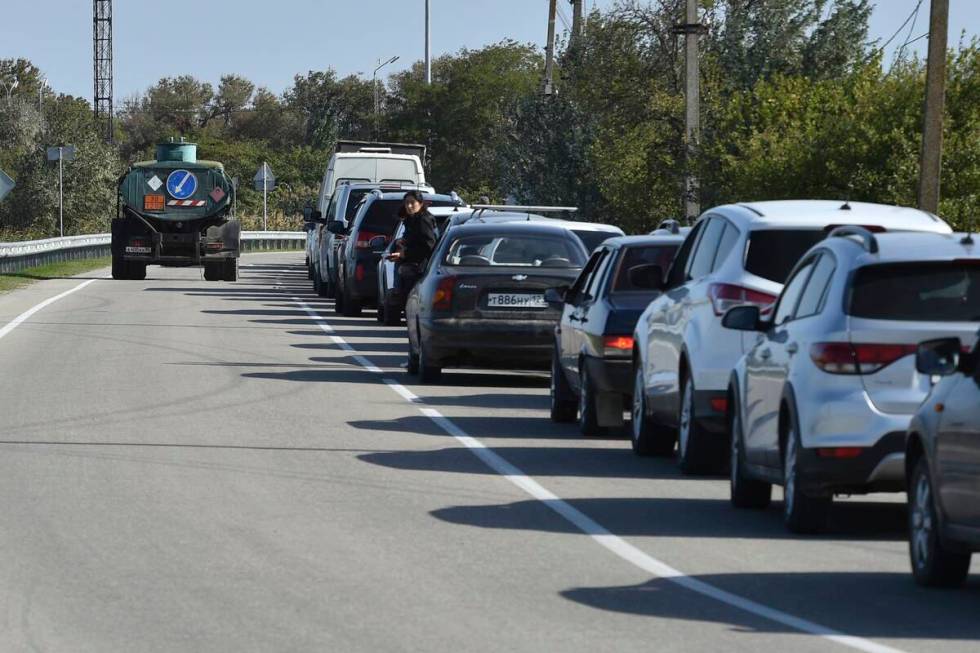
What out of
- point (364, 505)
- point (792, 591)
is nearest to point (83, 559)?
point (364, 505)

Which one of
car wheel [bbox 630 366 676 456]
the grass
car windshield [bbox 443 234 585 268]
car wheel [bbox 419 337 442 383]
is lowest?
the grass

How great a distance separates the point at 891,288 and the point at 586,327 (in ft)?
18.8

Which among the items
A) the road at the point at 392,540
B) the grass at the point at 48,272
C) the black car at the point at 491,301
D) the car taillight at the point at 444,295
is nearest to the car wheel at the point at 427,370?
the black car at the point at 491,301

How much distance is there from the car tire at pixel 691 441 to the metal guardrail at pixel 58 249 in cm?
3574

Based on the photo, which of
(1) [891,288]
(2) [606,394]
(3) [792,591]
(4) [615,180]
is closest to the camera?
(3) [792,591]

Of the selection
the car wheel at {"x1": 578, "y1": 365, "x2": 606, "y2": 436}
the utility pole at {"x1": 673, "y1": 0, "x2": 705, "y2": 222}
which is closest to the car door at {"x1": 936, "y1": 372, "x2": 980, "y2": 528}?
the car wheel at {"x1": 578, "y1": 365, "x2": 606, "y2": 436}

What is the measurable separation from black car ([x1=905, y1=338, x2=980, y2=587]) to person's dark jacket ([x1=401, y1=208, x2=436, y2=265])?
17.8m

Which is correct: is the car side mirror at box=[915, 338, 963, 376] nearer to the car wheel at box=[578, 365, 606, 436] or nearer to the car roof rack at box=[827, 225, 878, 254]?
the car roof rack at box=[827, 225, 878, 254]

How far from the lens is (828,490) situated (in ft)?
36.1

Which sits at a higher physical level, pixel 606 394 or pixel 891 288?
pixel 891 288

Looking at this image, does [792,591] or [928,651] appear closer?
[928,651]

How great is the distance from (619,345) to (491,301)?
464cm

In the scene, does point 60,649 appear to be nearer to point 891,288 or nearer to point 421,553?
point 421,553

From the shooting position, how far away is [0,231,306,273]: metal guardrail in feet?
161
